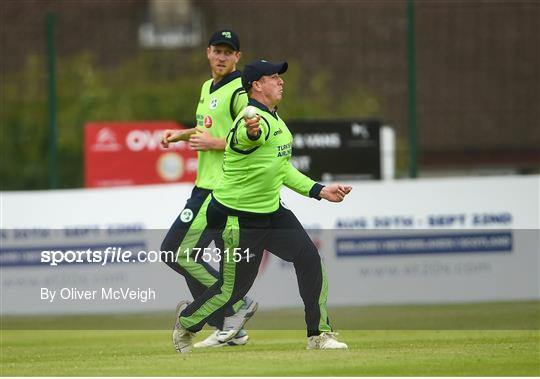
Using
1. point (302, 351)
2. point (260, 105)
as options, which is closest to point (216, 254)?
point (302, 351)

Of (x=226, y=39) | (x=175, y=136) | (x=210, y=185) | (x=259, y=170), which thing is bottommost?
(x=210, y=185)

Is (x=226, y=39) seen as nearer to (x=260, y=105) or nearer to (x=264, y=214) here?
(x=260, y=105)

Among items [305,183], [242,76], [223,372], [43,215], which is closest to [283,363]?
[223,372]

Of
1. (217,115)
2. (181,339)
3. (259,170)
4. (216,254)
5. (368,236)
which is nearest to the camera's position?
(259,170)

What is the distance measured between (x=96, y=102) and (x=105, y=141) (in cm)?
137

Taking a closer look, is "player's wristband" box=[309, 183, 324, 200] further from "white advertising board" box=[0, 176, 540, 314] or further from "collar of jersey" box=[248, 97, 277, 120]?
→ "white advertising board" box=[0, 176, 540, 314]

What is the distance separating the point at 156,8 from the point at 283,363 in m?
17.9

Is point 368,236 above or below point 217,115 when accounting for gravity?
below

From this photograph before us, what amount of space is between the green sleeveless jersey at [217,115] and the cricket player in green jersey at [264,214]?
0.71 m

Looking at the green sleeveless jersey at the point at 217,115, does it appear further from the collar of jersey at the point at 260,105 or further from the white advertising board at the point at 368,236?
the white advertising board at the point at 368,236

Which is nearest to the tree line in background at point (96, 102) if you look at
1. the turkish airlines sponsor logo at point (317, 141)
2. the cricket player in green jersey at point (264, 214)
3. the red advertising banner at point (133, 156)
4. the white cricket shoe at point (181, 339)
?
the red advertising banner at point (133, 156)

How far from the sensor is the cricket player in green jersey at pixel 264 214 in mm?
9773

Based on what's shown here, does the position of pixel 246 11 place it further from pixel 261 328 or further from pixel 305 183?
pixel 305 183

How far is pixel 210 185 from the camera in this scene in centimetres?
1075
